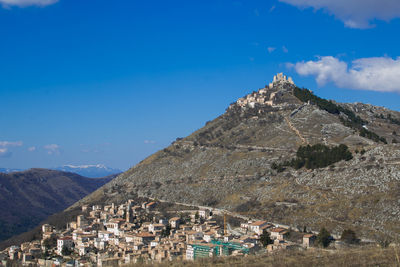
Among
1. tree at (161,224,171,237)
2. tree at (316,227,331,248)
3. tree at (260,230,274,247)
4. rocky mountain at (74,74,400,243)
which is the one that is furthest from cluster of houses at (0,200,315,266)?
rocky mountain at (74,74,400,243)

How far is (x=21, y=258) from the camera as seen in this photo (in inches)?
2067

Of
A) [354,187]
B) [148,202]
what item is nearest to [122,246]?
[148,202]

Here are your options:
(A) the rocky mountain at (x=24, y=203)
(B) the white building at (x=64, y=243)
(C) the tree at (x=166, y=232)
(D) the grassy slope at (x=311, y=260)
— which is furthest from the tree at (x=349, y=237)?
(A) the rocky mountain at (x=24, y=203)

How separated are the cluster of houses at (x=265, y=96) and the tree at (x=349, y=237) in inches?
2515

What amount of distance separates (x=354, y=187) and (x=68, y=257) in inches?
1330

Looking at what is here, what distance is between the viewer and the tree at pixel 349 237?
36.9 metres

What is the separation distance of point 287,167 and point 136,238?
83.0 feet

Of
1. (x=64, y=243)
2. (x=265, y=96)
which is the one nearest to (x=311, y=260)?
(x=64, y=243)

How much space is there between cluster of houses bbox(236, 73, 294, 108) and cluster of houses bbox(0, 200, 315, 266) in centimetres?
4726

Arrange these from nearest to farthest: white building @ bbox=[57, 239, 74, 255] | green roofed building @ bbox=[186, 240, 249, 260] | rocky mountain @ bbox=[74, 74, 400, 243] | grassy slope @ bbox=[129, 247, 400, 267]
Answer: grassy slope @ bbox=[129, 247, 400, 267] → green roofed building @ bbox=[186, 240, 249, 260] → rocky mountain @ bbox=[74, 74, 400, 243] → white building @ bbox=[57, 239, 74, 255]

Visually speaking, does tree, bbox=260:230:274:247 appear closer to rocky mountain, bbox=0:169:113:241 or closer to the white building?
the white building

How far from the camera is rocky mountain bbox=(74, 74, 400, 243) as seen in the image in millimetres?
45438

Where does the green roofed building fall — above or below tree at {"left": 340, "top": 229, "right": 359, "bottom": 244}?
below

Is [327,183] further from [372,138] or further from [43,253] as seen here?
[43,253]
